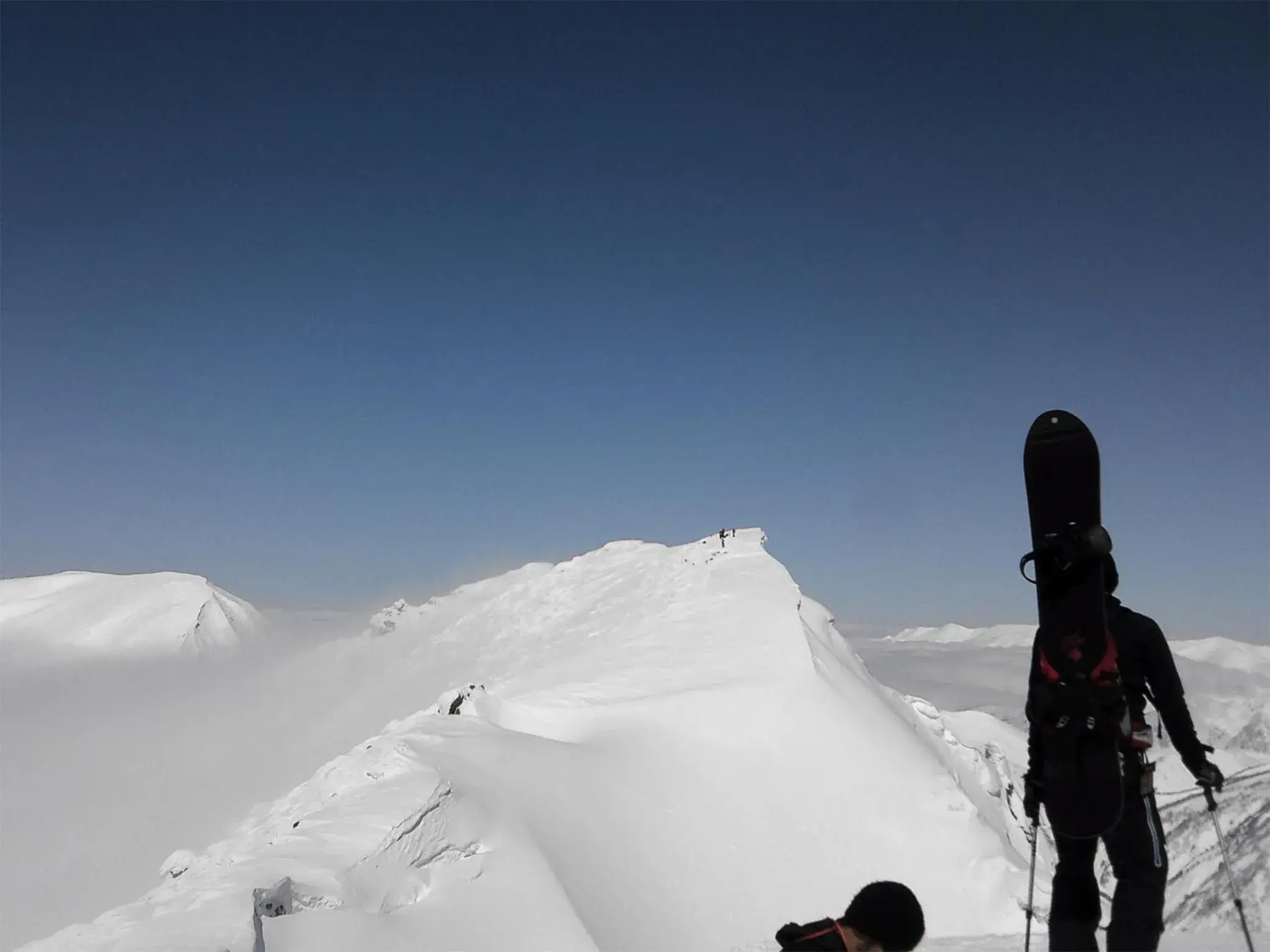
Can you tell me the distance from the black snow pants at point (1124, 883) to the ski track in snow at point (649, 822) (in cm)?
319

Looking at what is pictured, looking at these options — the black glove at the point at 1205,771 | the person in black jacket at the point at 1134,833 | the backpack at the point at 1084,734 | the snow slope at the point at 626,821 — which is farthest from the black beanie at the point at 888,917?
the snow slope at the point at 626,821

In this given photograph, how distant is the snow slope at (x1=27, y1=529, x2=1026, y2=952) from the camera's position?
11.4 meters

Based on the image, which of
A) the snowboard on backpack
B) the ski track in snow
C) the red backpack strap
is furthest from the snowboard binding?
the ski track in snow

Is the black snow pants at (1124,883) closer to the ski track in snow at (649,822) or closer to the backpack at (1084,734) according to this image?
the backpack at (1084,734)

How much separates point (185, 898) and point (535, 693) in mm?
16868

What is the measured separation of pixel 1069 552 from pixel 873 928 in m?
2.66

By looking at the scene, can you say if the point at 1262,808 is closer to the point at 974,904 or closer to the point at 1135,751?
the point at 1135,751

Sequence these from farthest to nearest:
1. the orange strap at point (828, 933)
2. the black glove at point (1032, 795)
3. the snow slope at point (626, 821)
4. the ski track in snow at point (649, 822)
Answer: the snow slope at point (626, 821), the ski track in snow at point (649, 822), the black glove at point (1032, 795), the orange strap at point (828, 933)

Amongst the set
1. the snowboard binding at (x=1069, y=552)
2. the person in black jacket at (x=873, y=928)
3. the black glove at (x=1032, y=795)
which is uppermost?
the snowboard binding at (x=1069, y=552)

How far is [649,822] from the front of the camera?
18484mm

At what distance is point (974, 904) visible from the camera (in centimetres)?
1803

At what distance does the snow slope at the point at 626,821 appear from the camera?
1137cm

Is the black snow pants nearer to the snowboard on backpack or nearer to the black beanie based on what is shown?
the snowboard on backpack

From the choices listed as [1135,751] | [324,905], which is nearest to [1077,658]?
[1135,751]
